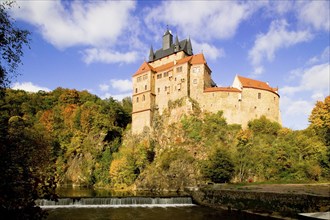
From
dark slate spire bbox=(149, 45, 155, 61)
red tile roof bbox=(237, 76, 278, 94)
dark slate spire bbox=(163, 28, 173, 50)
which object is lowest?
red tile roof bbox=(237, 76, 278, 94)

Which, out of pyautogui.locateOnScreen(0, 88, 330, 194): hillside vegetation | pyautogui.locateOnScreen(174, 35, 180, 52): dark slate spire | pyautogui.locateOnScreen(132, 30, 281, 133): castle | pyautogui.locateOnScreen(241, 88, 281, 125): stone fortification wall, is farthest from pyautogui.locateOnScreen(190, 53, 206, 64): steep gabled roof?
pyautogui.locateOnScreen(241, 88, 281, 125): stone fortification wall

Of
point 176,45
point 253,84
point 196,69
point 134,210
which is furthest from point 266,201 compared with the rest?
point 176,45

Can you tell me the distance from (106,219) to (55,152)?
1682 inches

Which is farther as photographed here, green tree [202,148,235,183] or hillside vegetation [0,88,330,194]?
hillside vegetation [0,88,330,194]

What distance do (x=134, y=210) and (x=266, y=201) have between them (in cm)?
1049

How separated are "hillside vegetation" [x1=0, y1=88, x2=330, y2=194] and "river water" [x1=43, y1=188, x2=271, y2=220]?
14.9ft

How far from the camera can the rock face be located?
19.6 metres

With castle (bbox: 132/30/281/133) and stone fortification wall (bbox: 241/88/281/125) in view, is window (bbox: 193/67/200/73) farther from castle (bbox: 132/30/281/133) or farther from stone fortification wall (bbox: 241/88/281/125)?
stone fortification wall (bbox: 241/88/281/125)

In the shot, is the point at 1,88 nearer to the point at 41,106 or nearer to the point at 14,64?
the point at 14,64

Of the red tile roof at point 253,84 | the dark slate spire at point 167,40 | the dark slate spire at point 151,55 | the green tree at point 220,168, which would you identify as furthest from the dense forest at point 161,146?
the dark slate spire at point 167,40

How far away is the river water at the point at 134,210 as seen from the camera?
69.1 ft

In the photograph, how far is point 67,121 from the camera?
6312cm

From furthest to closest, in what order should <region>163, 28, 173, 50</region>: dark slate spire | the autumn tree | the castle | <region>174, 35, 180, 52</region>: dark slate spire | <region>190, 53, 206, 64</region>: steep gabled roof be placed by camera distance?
1. <region>163, 28, 173, 50</region>: dark slate spire
2. <region>174, 35, 180, 52</region>: dark slate spire
3. <region>190, 53, 206, 64</region>: steep gabled roof
4. the castle
5. the autumn tree

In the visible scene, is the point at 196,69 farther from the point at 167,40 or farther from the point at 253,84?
the point at 167,40
